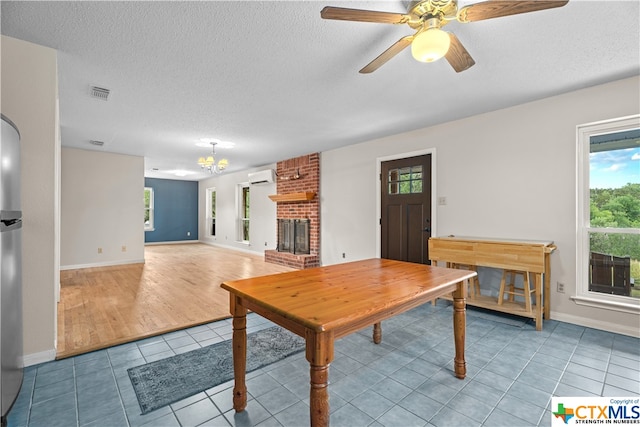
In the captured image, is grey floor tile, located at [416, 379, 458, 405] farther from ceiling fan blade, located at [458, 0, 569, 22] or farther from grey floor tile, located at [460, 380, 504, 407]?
ceiling fan blade, located at [458, 0, 569, 22]

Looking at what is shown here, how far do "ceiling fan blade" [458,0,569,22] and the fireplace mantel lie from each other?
177 inches

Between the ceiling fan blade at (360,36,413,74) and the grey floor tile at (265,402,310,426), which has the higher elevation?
the ceiling fan blade at (360,36,413,74)

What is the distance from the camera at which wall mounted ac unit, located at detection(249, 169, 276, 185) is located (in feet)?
22.4

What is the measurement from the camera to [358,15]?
4.75ft

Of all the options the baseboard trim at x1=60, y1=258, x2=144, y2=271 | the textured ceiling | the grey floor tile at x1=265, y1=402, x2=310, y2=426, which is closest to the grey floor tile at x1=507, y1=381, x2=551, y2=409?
the grey floor tile at x1=265, y1=402, x2=310, y2=426

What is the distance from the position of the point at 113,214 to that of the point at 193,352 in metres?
4.99

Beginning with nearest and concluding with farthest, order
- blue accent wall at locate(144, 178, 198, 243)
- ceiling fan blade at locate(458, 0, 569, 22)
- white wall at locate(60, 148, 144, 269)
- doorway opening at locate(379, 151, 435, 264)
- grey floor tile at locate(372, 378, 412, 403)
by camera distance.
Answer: ceiling fan blade at locate(458, 0, 569, 22) → grey floor tile at locate(372, 378, 412, 403) → doorway opening at locate(379, 151, 435, 264) → white wall at locate(60, 148, 144, 269) → blue accent wall at locate(144, 178, 198, 243)

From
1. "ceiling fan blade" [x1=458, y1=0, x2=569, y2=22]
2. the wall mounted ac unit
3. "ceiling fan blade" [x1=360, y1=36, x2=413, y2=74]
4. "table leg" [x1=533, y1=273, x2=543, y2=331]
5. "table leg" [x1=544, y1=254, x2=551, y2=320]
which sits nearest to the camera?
"ceiling fan blade" [x1=458, y1=0, x2=569, y2=22]

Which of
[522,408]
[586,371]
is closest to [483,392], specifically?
[522,408]

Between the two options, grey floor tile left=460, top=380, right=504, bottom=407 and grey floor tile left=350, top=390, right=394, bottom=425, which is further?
grey floor tile left=460, top=380, right=504, bottom=407

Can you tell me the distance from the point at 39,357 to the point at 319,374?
2.37 m

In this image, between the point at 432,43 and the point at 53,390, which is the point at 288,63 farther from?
the point at 53,390

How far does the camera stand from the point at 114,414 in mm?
1629

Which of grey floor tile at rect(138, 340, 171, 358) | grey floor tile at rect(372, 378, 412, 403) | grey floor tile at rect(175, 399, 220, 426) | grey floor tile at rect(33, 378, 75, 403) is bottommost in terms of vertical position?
grey floor tile at rect(372, 378, 412, 403)
